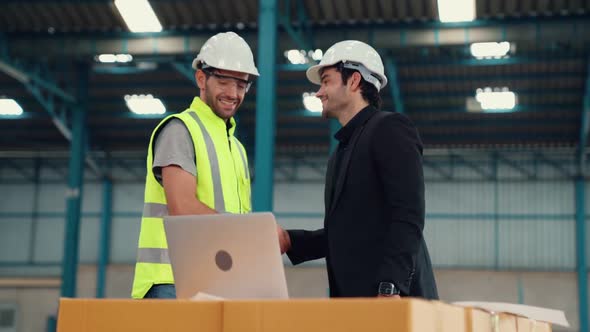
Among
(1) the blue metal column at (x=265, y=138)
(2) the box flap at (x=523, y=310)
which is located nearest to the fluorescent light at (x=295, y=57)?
(1) the blue metal column at (x=265, y=138)

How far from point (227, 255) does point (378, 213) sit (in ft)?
3.81

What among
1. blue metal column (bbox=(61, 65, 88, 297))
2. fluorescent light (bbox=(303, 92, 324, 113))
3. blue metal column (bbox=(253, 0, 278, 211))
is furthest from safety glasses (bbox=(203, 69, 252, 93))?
fluorescent light (bbox=(303, 92, 324, 113))

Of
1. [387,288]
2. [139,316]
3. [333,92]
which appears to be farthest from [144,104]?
[139,316]

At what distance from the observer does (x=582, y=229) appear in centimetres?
2712

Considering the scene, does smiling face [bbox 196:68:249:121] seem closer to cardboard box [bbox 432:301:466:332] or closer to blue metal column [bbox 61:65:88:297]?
cardboard box [bbox 432:301:466:332]

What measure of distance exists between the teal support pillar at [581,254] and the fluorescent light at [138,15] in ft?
47.7

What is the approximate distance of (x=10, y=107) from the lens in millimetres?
26484

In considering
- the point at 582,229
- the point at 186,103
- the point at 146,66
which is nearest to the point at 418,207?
the point at 146,66

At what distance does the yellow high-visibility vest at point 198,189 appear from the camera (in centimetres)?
422

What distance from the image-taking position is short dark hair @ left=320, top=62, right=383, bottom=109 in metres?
4.50

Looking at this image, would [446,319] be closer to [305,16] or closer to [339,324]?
[339,324]

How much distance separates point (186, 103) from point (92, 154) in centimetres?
620

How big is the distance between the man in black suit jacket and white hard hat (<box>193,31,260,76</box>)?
40cm

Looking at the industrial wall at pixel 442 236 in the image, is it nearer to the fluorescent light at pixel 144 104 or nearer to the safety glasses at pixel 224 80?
the fluorescent light at pixel 144 104
